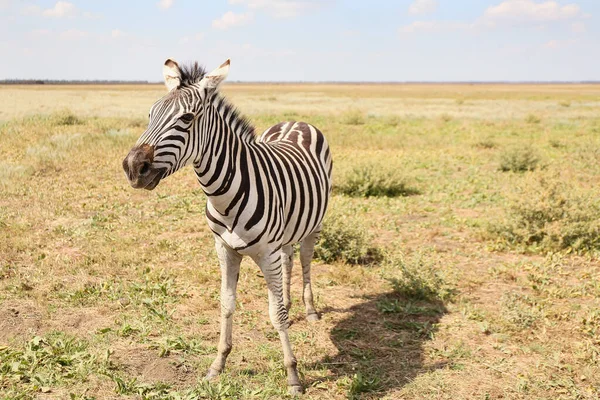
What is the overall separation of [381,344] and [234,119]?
2969 millimetres

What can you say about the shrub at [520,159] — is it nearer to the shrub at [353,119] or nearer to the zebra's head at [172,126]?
the zebra's head at [172,126]

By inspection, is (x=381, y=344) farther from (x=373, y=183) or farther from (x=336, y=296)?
(x=373, y=183)

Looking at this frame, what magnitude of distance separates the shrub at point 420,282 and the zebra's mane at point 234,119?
3.24 meters

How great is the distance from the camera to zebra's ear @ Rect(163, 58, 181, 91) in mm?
3696

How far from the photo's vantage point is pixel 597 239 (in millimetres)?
8039

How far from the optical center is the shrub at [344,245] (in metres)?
7.58

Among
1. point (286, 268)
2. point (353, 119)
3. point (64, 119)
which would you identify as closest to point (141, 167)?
point (286, 268)

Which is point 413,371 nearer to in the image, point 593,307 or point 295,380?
point 295,380

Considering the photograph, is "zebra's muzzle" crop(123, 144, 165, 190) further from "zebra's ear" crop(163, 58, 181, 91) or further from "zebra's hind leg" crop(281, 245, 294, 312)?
"zebra's hind leg" crop(281, 245, 294, 312)

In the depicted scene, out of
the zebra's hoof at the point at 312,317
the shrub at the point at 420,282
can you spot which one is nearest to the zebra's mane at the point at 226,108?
the zebra's hoof at the point at 312,317

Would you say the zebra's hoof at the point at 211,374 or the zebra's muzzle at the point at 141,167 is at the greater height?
the zebra's muzzle at the point at 141,167

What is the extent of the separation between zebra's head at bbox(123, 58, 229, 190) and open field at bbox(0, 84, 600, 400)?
2.09 meters

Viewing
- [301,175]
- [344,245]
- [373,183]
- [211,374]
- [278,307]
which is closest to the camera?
[278,307]

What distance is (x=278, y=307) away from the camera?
4.38 m
